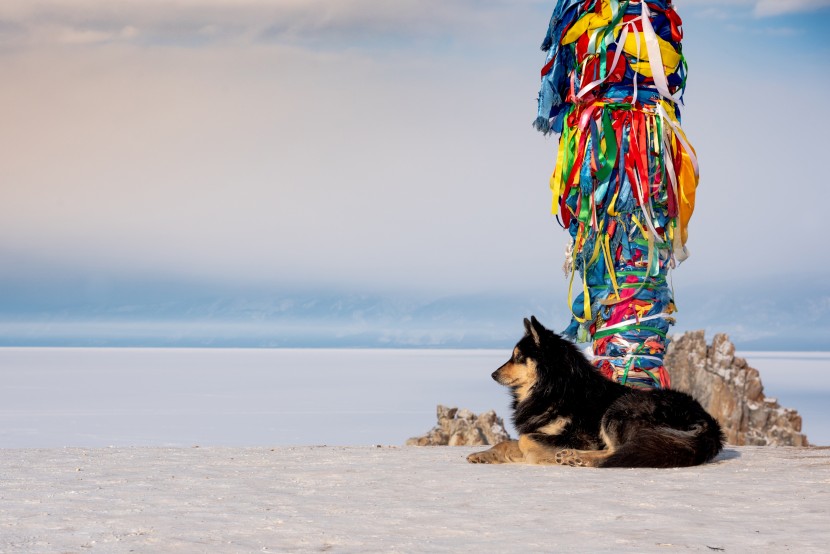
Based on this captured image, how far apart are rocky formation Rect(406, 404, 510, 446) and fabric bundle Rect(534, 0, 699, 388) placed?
4693mm

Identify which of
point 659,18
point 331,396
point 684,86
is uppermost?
point 659,18

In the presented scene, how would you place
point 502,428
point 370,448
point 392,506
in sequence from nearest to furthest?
1. point 392,506
2. point 370,448
3. point 502,428

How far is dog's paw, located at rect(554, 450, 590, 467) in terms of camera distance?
694 centimetres

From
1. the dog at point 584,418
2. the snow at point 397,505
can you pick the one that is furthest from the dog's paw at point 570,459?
the snow at point 397,505

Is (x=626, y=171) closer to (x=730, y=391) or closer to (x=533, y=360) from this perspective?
(x=533, y=360)

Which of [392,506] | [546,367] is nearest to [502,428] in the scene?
[546,367]

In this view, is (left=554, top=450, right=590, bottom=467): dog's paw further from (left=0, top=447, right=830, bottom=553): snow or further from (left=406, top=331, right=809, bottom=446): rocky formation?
(left=406, top=331, right=809, bottom=446): rocky formation

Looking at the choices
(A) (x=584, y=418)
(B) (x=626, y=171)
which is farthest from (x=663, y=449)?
(B) (x=626, y=171)

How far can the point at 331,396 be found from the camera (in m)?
56.6

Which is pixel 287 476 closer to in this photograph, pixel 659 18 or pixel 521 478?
pixel 521 478

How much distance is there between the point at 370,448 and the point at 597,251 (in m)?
2.60

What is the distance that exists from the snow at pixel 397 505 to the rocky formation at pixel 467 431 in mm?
5542

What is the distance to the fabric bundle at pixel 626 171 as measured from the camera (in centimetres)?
832

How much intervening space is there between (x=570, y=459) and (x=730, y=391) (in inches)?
359
